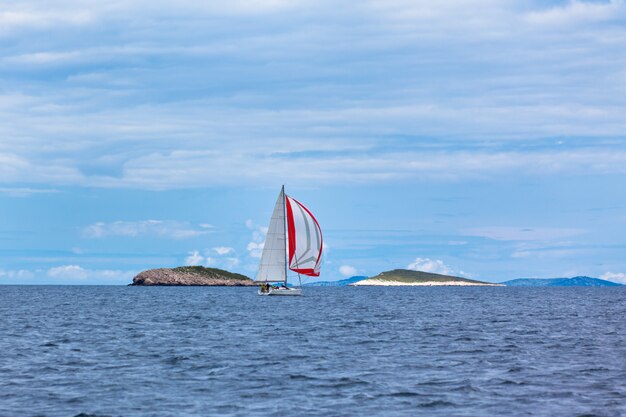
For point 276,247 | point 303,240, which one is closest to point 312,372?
point 303,240

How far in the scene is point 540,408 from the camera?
26844mm

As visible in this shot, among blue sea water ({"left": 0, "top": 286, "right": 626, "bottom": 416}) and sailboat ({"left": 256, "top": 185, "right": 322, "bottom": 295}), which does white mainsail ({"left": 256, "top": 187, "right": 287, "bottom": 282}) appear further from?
blue sea water ({"left": 0, "top": 286, "right": 626, "bottom": 416})

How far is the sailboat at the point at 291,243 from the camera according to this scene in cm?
11806

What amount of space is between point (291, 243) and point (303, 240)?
2210 millimetres

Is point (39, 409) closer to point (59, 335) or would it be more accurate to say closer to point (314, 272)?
point (59, 335)

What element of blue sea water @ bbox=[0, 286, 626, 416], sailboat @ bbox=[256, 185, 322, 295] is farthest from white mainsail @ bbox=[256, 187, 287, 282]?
blue sea water @ bbox=[0, 286, 626, 416]

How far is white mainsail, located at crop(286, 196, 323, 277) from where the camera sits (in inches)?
4633

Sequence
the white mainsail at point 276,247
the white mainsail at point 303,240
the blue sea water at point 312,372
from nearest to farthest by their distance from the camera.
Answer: the blue sea water at point 312,372 → the white mainsail at point 303,240 → the white mainsail at point 276,247

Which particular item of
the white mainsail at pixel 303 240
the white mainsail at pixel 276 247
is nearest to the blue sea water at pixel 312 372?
the white mainsail at pixel 303 240

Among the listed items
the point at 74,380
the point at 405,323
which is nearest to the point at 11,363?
the point at 74,380

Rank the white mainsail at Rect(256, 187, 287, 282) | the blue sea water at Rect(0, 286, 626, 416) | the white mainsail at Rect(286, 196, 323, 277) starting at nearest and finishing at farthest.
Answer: the blue sea water at Rect(0, 286, 626, 416) → the white mainsail at Rect(286, 196, 323, 277) → the white mainsail at Rect(256, 187, 287, 282)

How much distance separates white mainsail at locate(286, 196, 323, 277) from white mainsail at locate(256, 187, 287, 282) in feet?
4.71

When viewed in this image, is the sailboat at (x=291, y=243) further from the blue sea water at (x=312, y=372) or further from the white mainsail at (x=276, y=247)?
the blue sea water at (x=312, y=372)

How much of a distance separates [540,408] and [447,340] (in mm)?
24624
